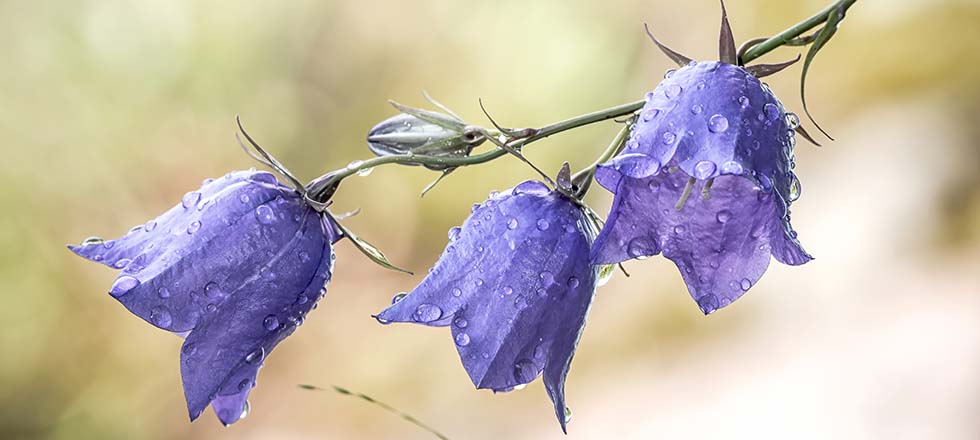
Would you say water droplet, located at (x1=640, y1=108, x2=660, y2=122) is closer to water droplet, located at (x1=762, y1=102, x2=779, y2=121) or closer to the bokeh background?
water droplet, located at (x1=762, y1=102, x2=779, y2=121)

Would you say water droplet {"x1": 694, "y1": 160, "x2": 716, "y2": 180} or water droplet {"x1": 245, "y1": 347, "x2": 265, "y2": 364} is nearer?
water droplet {"x1": 694, "y1": 160, "x2": 716, "y2": 180}

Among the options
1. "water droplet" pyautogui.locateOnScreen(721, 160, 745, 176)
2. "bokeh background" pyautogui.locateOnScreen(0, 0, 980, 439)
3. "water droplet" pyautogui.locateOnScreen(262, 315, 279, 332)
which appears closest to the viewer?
"water droplet" pyautogui.locateOnScreen(721, 160, 745, 176)

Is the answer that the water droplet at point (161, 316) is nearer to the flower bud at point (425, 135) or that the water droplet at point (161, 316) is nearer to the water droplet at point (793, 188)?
the flower bud at point (425, 135)

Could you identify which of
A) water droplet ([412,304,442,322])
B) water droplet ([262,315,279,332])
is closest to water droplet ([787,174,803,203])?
water droplet ([412,304,442,322])

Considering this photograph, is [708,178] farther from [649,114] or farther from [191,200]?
[191,200]

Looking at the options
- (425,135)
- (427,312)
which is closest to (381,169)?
(425,135)

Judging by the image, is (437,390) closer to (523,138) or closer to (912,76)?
(912,76)
